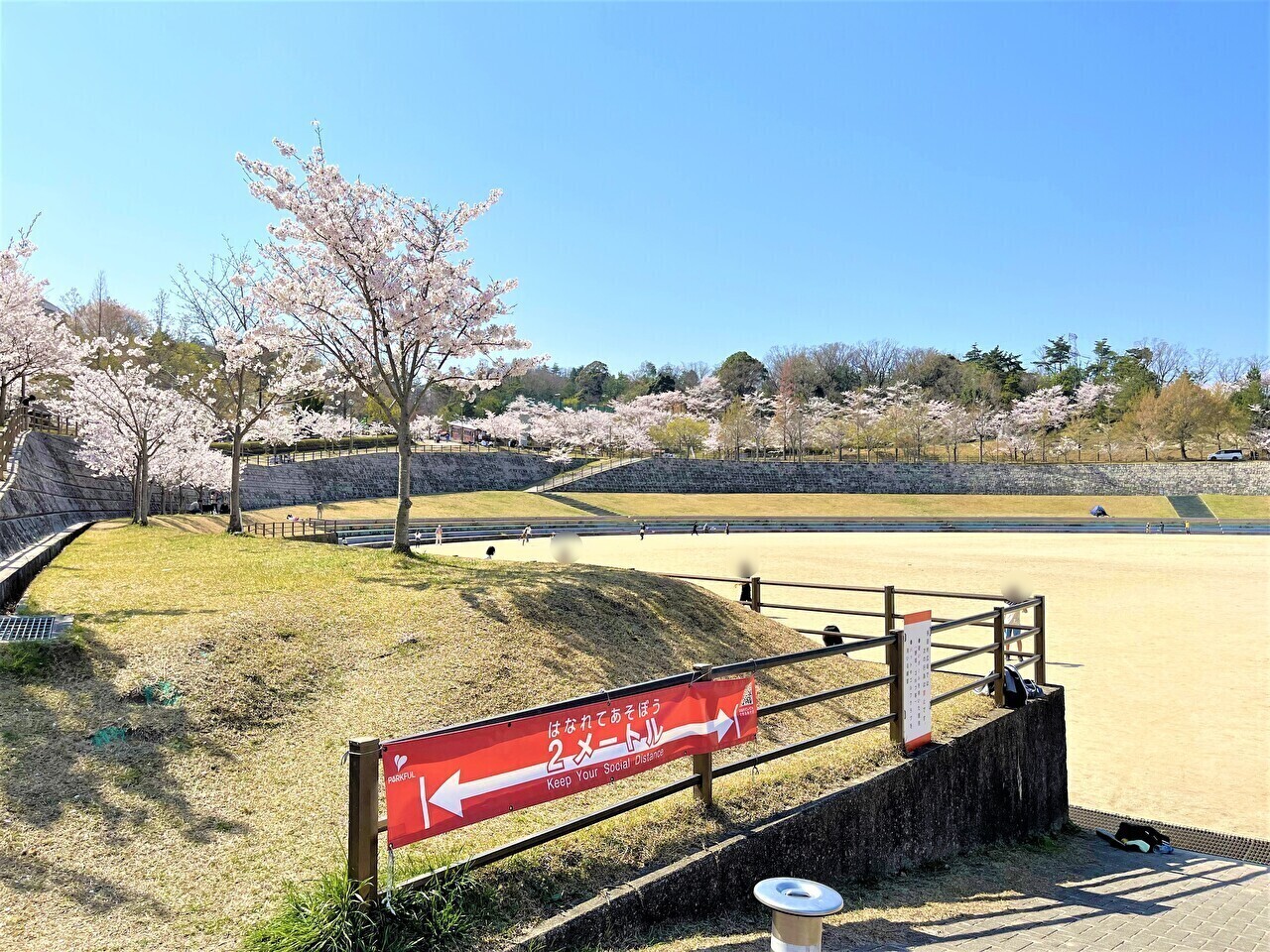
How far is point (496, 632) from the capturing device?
8188 millimetres

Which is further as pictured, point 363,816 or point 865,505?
point 865,505

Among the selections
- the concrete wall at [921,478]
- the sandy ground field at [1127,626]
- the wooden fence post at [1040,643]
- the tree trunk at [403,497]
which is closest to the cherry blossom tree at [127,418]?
the sandy ground field at [1127,626]

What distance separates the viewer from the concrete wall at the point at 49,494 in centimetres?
1841

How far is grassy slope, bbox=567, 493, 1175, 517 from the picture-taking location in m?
62.9

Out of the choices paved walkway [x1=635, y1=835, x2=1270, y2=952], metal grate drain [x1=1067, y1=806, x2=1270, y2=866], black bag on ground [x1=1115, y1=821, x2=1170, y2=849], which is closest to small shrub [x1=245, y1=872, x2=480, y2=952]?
paved walkway [x1=635, y1=835, x2=1270, y2=952]

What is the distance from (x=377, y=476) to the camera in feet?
195

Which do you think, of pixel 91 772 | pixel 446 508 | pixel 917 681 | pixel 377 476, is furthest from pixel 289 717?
pixel 377 476

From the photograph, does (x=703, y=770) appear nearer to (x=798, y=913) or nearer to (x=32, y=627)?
(x=798, y=913)

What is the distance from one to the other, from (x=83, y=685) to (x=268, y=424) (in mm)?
28990

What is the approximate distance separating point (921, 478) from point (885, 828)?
74.4 metres

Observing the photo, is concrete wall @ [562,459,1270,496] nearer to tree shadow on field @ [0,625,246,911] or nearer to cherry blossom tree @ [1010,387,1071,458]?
cherry blossom tree @ [1010,387,1071,458]

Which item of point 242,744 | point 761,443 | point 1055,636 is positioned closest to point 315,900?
point 242,744

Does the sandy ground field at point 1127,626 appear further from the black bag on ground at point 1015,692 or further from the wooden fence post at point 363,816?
the wooden fence post at point 363,816

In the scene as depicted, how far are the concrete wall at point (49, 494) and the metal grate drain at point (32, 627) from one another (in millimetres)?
10313
